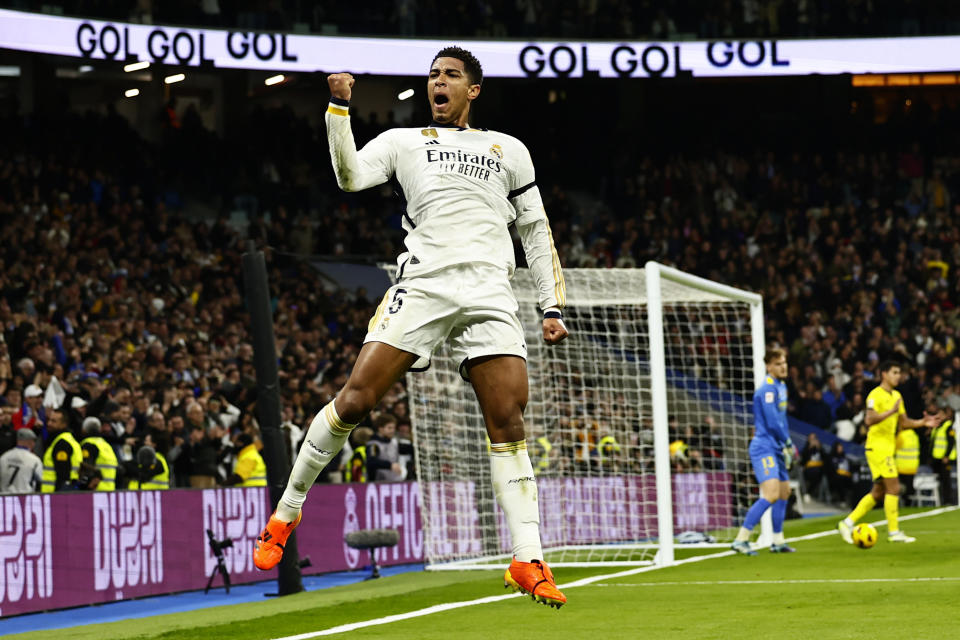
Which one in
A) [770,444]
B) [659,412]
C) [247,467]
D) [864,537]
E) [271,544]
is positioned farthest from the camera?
[247,467]

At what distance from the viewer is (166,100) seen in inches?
1176

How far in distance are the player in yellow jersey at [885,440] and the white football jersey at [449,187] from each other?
28.8ft

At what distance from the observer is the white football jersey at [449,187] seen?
5.80m

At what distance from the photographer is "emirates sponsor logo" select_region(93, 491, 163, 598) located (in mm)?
12609

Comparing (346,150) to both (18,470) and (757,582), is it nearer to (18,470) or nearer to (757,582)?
(757,582)

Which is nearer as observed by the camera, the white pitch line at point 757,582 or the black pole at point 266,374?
the white pitch line at point 757,582

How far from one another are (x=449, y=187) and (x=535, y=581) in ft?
5.47

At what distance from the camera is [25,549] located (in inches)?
464

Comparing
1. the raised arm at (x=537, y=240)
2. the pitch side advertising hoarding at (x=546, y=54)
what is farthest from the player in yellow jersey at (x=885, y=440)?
the pitch side advertising hoarding at (x=546, y=54)

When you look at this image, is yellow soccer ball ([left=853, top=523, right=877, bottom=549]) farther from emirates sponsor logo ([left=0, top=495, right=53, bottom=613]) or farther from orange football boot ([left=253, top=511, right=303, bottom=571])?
orange football boot ([left=253, top=511, right=303, bottom=571])

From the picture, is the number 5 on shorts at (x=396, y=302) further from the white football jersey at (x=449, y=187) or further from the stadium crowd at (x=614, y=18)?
the stadium crowd at (x=614, y=18)

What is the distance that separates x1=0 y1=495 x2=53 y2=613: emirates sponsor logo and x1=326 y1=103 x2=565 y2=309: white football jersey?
6957 mm

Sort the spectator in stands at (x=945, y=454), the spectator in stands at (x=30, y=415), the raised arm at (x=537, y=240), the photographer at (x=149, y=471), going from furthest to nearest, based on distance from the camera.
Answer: the spectator in stands at (x=945, y=454), the spectator in stands at (x=30, y=415), the photographer at (x=149, y=471), the raised arm at (x=537, y=240)

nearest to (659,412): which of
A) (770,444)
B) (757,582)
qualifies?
(770,444)
